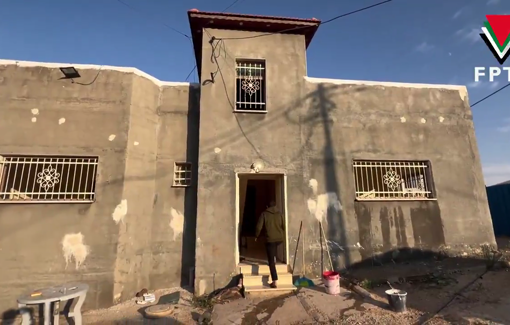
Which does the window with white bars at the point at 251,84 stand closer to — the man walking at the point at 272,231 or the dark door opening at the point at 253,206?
the man walking at the point at 272,231

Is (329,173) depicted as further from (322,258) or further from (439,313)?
(439,313)

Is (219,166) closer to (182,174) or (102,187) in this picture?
(182,174)

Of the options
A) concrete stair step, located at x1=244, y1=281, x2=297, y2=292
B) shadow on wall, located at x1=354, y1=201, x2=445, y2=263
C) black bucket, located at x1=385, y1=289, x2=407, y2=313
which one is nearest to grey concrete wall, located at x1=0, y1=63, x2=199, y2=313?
concrete stair step, located at x1=244, y1=281, x2=297, y2=292

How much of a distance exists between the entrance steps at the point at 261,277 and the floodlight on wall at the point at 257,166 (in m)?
2.28

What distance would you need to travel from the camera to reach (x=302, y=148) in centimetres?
725

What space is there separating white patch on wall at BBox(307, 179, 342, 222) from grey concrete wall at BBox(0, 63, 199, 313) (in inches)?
117

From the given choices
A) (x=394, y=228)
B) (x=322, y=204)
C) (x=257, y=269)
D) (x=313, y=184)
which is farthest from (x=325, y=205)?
(x=257, y=269)

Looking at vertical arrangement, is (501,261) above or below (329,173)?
below

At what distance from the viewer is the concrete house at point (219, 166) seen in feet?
19.9

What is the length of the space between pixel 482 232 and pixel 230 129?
720 cm

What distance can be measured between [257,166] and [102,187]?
356cm

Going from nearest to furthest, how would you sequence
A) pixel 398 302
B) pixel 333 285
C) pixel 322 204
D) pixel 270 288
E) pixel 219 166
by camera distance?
pixel 398 302 → pixel 333 285 → pixel 270 288 → pixel 219 166 → pixel 322 204

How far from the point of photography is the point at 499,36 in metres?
7.16

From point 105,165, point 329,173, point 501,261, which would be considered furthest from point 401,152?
point 105,165
